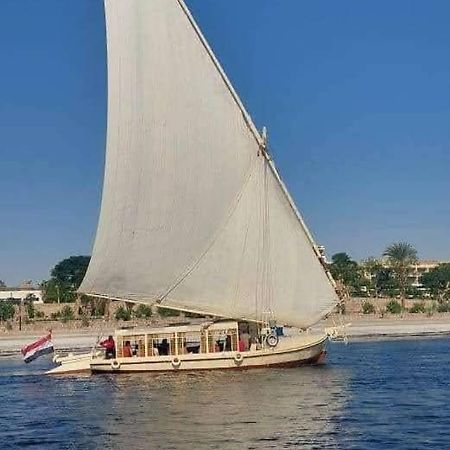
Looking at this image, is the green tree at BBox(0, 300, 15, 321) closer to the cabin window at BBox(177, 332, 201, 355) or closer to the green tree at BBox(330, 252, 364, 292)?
the green tree at BBox(330, 252, 364, 292)

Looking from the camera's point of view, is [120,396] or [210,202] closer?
[120,396]

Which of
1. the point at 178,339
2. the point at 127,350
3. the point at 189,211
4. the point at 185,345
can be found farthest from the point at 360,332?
the point at 189,211

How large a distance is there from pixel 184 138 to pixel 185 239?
467 cm

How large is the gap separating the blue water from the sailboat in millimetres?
2505

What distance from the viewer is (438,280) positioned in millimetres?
175875

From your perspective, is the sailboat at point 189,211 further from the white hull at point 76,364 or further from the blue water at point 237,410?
the blue water at point 237,410

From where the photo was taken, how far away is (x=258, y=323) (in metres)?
50.8

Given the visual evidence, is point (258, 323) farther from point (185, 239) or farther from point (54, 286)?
point (54, 286)

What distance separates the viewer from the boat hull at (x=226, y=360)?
49.1m

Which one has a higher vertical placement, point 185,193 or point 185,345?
point 185,193

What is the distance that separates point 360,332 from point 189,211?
53736 millimetres

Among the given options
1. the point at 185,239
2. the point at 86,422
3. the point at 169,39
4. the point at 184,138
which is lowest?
the point at 86,422

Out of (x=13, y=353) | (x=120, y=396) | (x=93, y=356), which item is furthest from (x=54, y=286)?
(x=120, y=396)

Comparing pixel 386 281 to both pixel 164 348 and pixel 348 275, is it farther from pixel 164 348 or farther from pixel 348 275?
pixel 164 348
